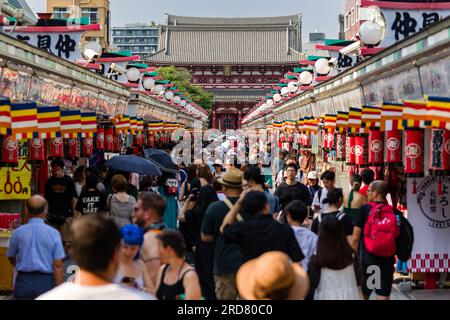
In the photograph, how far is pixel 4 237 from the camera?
10789 millimetres

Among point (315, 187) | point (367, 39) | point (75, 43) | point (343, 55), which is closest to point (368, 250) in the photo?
point (315, 187)

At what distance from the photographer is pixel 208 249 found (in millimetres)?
8297

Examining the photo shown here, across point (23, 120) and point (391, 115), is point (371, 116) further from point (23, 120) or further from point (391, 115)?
point (23, 120)

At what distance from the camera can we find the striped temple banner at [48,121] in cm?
1091

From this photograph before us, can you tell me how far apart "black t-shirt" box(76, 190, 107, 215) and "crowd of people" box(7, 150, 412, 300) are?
0.04 feet

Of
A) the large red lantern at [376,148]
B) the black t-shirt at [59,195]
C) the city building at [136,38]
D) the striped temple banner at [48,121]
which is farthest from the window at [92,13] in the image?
the city building at [136,38]

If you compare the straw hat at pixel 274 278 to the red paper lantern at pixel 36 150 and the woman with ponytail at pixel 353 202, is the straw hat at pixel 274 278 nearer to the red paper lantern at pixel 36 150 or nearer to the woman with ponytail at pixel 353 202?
the woman with ponytail at pixel 353 202

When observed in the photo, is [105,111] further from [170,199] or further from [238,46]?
[238,46]

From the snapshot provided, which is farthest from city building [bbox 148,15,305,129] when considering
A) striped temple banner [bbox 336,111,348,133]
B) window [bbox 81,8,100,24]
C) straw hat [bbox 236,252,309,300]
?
straw hat [bbox 236,252,309,300]

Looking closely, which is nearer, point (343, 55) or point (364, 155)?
point (364, 155)

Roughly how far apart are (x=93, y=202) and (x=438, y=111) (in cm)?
476

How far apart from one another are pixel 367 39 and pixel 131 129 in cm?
820

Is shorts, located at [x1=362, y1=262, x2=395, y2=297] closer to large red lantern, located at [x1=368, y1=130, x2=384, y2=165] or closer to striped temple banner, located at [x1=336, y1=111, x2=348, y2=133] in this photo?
large red lantern, located at [x1=368, y1=130, x2=384, y2=165]
